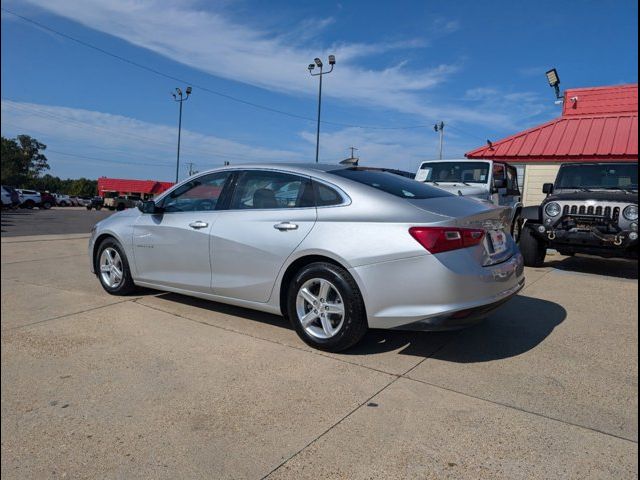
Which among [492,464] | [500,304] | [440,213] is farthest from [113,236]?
[492,464]

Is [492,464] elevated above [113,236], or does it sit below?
below

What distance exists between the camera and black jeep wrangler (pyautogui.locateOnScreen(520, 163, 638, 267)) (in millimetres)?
6965

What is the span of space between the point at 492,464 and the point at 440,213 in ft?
5.71

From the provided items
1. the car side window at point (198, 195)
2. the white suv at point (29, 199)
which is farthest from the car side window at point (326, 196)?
the white suv at point (29, 199)

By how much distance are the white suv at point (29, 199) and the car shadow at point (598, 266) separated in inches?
1604

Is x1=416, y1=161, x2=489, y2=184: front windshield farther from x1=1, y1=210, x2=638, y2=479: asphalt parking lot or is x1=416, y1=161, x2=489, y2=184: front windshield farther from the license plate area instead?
the license plate area

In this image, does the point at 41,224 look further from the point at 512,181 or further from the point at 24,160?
the point at 24,160

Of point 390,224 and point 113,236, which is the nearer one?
point 390,224

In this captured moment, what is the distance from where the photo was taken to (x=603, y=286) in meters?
6.55

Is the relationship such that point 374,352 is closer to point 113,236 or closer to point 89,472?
point 89,472

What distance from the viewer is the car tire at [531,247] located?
25.6 ft

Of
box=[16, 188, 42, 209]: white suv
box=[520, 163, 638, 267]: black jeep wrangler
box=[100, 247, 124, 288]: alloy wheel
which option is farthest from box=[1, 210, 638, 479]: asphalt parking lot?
box=[16, 188, 42, 209]: white suv

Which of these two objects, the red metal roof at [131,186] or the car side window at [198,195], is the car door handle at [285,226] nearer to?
the car side window at [198,195]

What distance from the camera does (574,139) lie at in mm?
14375
